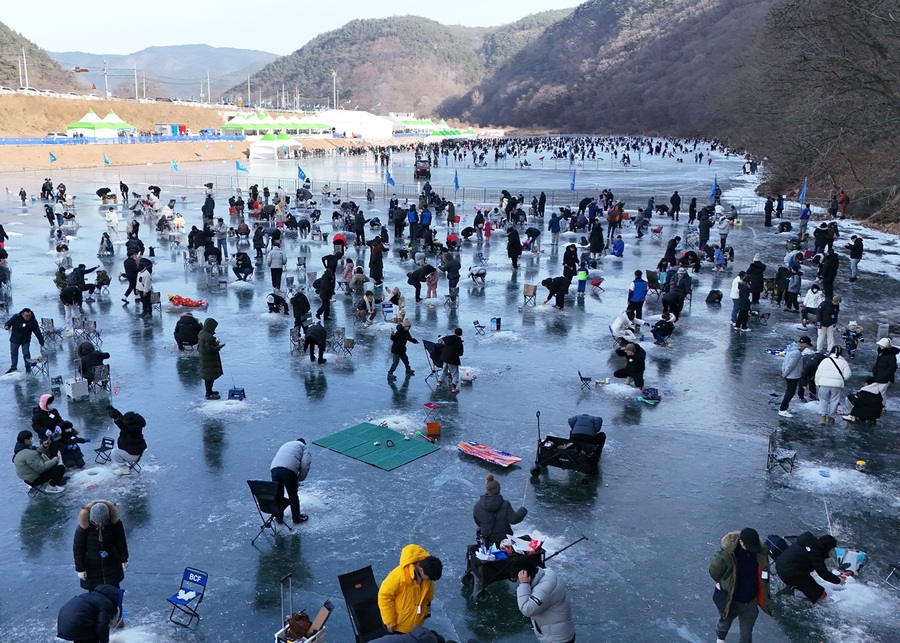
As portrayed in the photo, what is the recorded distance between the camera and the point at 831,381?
12805 millimetres

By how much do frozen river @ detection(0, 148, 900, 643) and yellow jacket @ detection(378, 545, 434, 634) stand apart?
1.30 meters

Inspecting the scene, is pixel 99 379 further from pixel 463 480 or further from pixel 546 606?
pixel 546 606

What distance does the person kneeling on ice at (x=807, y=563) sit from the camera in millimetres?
8195

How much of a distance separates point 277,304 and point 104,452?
854 cm

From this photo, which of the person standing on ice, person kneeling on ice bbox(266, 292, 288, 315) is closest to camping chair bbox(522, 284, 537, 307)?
person kneeling on ice bbox(266, 292, 288, 315)

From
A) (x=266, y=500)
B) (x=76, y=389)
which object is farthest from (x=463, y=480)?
(x=76, y=389)

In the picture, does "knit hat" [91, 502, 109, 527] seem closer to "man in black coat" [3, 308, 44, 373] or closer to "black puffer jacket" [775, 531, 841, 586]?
"black puffer jacket" [775, 531, 841, 586]

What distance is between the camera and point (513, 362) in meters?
16.2

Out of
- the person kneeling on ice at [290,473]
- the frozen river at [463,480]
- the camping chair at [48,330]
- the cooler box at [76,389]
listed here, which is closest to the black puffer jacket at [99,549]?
the frozen river at [463,480]

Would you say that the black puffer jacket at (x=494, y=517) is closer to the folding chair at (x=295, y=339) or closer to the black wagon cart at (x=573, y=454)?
the black wagon cart at (x=573, y=454)

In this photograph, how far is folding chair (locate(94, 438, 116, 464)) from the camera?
443 inches

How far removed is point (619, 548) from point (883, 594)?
2859 mm

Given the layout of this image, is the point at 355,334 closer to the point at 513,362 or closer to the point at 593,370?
the point at 513,362

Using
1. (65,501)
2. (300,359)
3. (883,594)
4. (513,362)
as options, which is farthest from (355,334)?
(883,594)
